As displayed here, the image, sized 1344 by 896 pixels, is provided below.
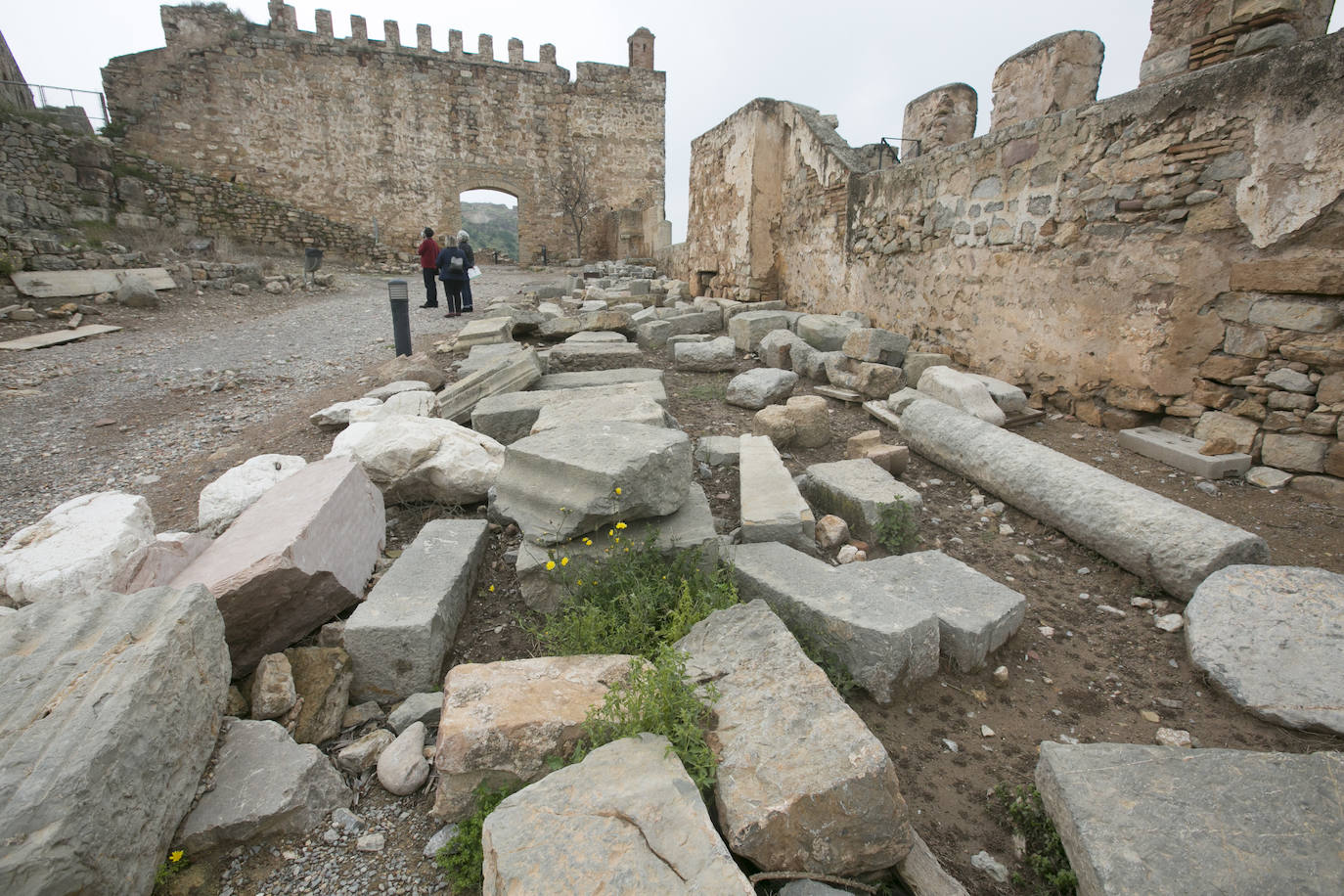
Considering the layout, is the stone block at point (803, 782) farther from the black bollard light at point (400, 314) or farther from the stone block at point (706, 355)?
the black bollard light at point (400, 314)

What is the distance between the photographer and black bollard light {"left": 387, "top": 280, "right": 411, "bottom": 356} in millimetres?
6738

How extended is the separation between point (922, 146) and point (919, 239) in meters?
2.08

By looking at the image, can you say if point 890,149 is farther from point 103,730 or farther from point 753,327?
point 103,730

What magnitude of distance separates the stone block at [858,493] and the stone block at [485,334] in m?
4.40

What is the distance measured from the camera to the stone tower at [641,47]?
2069 centimetres

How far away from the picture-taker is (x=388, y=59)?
1803 cm

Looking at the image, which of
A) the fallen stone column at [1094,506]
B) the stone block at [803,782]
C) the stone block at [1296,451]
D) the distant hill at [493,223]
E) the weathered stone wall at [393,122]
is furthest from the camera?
the distant hill at [493,223]

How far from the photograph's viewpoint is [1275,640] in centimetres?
234

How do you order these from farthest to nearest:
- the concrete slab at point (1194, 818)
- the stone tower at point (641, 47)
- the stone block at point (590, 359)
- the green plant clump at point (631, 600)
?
the stone tower at point (641, 47), the stone block at point (590, 359), the green plant clump at point (631, 600), the concrete slab at point (1194, 818)

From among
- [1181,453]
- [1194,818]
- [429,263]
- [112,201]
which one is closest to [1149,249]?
[1181,453]

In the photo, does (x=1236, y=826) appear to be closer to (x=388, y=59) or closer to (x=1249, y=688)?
(x=1249, y=688)

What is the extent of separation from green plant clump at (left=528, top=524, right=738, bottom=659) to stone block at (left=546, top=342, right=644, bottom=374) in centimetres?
341

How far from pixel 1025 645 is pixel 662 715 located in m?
1.82

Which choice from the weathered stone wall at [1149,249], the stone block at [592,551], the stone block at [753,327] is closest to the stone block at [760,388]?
the stone block at [753,327]
